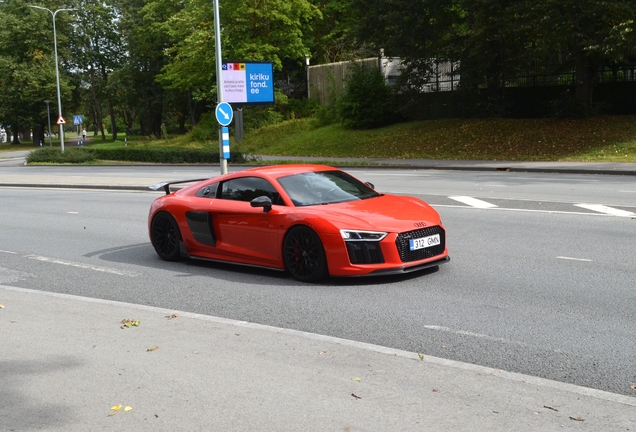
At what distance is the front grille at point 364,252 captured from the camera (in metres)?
8.65

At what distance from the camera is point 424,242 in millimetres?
9023

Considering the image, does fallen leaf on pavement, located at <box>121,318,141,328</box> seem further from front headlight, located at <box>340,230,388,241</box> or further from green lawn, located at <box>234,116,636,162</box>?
green lawn, located at <box>234,116,636,162</box>

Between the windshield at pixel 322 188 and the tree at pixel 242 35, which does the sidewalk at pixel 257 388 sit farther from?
the tree at pixel 242 35

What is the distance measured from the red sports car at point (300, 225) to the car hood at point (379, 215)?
0.4 inches

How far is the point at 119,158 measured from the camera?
4803 centimetres

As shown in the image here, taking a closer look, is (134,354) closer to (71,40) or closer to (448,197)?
(448,197)

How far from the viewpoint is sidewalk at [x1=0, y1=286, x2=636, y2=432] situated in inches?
187

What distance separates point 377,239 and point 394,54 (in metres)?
33.0

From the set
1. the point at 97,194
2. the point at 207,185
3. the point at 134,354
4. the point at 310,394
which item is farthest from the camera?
the point at 97,194

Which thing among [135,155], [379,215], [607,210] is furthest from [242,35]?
[379,215]

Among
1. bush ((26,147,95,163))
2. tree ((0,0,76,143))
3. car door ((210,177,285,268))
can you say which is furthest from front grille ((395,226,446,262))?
tree ((0,0,76,143))

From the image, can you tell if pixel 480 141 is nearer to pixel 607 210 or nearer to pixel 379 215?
pixel 607 210

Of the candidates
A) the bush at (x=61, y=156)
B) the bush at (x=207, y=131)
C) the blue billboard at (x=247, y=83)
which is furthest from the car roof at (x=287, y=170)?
the bush at (x=207, y=131)

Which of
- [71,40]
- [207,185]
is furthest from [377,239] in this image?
[71,40]
